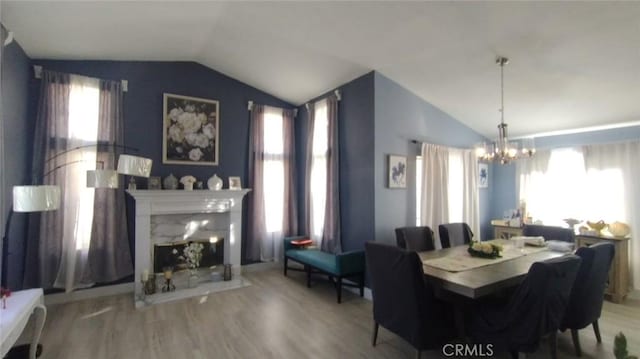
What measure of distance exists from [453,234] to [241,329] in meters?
2.62

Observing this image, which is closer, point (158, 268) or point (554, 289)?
point (554, 289)

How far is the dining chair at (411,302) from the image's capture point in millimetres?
2100

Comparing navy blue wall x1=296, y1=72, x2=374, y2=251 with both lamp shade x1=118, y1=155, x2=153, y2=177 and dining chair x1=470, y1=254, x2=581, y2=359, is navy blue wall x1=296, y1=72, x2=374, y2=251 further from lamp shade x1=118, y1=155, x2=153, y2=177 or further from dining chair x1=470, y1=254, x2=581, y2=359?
lamp shade x1=118, y1=155, x2=153, y2=177

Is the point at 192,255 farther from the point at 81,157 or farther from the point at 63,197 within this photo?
the point at 81,157

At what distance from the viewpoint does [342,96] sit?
14.0ft

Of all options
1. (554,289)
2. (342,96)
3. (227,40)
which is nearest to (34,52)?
(227,40)

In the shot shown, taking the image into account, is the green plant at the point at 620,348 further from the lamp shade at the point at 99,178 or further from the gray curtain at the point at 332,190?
the lamp shade at the point at 99,178

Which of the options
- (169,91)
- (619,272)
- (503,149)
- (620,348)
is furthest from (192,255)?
(619,272)

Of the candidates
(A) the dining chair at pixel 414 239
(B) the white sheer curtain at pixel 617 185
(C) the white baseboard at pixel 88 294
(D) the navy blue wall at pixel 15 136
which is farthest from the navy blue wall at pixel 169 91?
(B) the white sheer curtain at pixel 617 185

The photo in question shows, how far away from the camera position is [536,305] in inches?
74.9

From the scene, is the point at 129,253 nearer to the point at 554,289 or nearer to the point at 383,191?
the point at 383,191

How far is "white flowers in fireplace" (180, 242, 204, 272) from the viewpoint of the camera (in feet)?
13.6

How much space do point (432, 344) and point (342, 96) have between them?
3.23 m

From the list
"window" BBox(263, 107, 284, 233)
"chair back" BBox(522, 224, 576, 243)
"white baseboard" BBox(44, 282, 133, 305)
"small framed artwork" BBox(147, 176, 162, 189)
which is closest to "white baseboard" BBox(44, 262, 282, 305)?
"white baseboard" BBox(44, 282, 133, 305)
